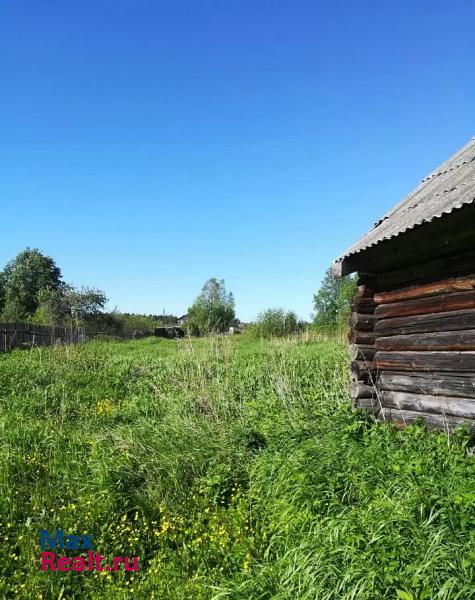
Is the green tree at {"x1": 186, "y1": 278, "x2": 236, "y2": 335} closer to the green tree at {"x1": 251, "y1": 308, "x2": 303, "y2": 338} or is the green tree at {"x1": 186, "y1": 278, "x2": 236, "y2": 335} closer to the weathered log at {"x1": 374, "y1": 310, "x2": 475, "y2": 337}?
the green tree at {"x1": 251, "y1": 308, "x2": 303, "y2": 338}

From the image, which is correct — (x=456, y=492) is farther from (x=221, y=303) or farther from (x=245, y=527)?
(x=221, y=303)

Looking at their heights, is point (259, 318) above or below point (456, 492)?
above

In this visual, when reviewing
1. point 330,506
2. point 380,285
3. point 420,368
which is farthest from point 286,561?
point 380,285

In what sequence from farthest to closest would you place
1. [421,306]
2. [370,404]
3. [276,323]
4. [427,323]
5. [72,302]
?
1. [72,302]
2. [276,323]
3. [370,404]
4. [421,306]
5. [427,323]

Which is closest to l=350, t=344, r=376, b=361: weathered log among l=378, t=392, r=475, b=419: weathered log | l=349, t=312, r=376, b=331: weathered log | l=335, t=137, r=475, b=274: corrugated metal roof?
l=349, t=312, r=376, b=331: weathered log

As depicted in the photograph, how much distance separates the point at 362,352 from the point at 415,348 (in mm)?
834

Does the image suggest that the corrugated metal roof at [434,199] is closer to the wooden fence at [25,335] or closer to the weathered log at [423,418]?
the weathered log at [423,418]

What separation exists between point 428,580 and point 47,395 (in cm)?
735

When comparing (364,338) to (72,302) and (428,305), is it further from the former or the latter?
(72,302)

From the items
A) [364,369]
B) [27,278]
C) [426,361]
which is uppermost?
[27,278]

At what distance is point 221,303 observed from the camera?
54.8 metres

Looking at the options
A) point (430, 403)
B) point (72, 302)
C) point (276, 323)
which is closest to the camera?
point (430, 403)

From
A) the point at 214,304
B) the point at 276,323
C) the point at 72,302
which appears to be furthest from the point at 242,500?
the point at 214,304

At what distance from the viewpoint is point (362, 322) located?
6.00 meters
